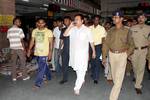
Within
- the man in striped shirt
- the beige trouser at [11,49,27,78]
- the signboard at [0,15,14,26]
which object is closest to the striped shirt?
the man in striped shirt

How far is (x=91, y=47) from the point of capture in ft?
20.2

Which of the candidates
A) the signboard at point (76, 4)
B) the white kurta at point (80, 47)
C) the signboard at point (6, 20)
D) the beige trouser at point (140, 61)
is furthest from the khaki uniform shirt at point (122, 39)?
the signboard at point (76, 4)

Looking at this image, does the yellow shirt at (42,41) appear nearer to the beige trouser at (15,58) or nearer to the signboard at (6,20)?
the beige trouser at (15,58)

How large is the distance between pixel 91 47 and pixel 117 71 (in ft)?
4.59

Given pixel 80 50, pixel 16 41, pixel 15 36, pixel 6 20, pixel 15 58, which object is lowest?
pixel 15 58

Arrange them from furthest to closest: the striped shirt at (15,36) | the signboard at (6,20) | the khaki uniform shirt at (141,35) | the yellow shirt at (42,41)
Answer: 1. the signboard at (6,20)
2. the striped shirt at (15,36)
3. the yellow shirt at (42,41)
4. the khaki uniform shirt at (141,35)

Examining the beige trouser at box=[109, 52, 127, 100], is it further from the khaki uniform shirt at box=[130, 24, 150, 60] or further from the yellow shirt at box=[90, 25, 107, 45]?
the yellow shirt at box=[90, 25, 107, 45]

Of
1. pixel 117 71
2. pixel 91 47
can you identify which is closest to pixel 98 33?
pixel 91 47

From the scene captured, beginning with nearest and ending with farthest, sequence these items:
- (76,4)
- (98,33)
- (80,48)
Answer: (80,48) → (98,33) → (76,4)

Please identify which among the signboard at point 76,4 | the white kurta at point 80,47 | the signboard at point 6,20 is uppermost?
the signboard at point 76,4

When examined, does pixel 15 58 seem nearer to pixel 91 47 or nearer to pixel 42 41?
pixel 42 41

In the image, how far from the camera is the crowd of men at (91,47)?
192 inches

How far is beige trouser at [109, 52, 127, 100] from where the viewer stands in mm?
4816

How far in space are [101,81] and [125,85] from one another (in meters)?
0.71
